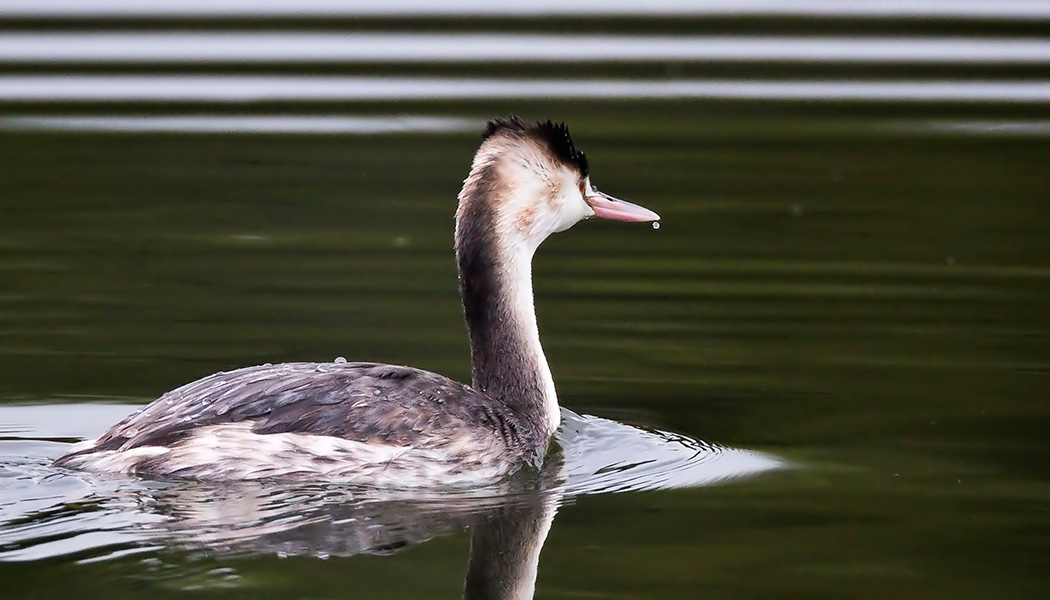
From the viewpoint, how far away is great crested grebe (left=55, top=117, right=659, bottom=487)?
24.0 feet

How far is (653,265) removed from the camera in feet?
38.3

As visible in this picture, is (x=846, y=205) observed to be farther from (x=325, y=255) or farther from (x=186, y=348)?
(x=186, y=348)

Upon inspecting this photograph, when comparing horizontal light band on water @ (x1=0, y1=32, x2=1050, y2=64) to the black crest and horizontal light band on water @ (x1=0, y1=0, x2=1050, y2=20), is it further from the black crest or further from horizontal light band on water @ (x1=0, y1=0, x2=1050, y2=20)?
the black crest

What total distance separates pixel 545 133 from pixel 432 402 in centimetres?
142

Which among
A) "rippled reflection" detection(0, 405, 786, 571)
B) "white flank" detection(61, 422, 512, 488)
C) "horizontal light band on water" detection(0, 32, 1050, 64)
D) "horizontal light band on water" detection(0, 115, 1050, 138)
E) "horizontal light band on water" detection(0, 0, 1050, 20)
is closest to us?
"rippled reflection" detection(0, 405, 786, 571)

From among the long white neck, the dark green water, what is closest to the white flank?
the dark green water

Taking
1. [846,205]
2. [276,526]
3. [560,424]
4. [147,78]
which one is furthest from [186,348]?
[147,78]

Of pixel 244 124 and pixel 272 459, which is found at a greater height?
pixel 244 124

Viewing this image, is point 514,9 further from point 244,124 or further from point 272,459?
point 272,459

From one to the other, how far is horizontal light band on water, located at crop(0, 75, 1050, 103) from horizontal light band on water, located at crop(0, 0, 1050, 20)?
2.43 m

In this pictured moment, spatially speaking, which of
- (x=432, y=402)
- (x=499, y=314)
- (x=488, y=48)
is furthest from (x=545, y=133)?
(x=488, y=48)

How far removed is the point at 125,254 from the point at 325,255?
121 centimetres

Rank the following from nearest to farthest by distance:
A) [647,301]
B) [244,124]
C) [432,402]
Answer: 1. [432,402]
2. [647,301]
3. [244,124]

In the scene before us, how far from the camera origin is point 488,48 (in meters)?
18.9
